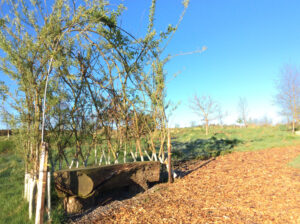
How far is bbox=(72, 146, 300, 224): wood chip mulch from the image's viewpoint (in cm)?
290

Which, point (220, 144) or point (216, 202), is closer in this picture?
point (216, 202)

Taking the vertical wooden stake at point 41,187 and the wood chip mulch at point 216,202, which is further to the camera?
the wood chip mulch at point 216,202

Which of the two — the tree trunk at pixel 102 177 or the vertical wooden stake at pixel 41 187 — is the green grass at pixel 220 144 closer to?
the tree trunk at pixel 102 177

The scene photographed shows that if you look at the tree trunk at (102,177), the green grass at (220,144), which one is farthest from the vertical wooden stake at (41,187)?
the green grass at (220,144)

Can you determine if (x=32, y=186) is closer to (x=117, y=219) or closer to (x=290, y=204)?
(x=117, y=219)

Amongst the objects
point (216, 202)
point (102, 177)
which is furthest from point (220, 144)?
point (102, 177)

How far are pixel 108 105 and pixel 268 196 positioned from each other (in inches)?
156

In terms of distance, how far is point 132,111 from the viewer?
4.82 m

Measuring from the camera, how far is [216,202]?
3531 millimetres

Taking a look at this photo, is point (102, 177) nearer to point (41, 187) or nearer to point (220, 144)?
point (41, 187)

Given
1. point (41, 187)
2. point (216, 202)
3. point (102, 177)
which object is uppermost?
point (41, 187)

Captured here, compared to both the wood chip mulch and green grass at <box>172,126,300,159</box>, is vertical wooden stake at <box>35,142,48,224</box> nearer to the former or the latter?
the wood chip mulch

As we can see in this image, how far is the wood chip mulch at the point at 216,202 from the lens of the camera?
290cm

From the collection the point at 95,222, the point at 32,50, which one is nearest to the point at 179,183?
the point at 95,222
